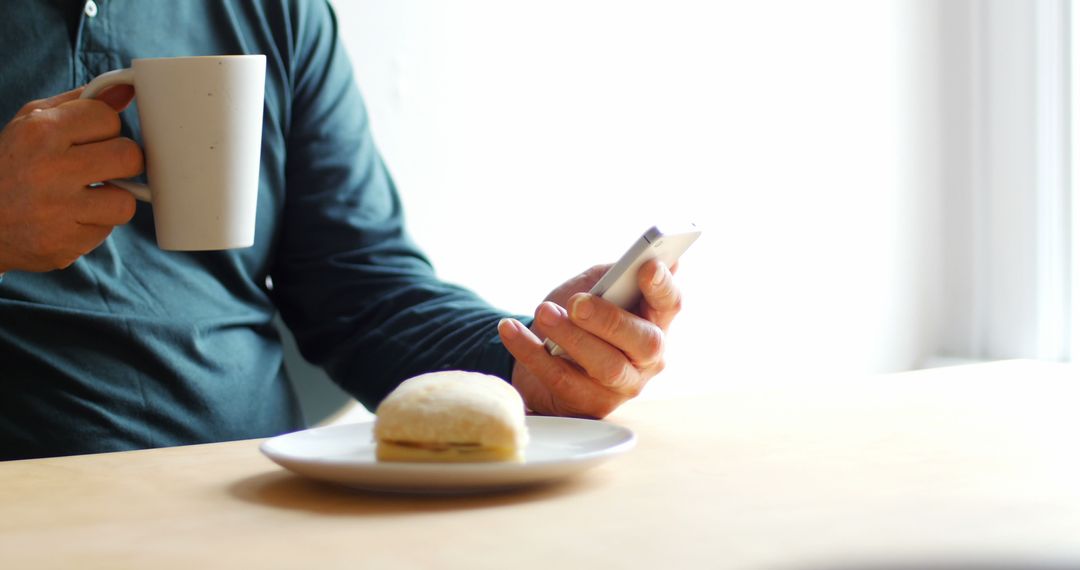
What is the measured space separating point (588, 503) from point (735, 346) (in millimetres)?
1900

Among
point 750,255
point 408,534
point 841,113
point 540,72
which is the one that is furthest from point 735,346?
point 408,534

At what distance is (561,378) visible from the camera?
Answer: 82 cm

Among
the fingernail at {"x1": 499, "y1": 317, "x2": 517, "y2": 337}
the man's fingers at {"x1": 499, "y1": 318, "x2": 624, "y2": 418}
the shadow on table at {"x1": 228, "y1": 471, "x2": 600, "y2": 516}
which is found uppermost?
the fingernail at {"x1": 499, "y1": 317, "x2": 517, "y2": 337}

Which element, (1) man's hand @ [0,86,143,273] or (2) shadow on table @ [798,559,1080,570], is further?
(1) man's hand @ [0,86,143,273]

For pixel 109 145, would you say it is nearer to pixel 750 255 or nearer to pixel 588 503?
pixel 588 503

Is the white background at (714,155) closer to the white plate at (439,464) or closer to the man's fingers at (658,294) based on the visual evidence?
the man's fingers at (658,294)

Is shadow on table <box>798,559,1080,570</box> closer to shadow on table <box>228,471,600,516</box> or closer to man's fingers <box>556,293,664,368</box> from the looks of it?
shadow on table <box>228,471,600,516</box>

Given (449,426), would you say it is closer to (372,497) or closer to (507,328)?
(372,497)

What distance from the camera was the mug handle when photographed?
68 cm

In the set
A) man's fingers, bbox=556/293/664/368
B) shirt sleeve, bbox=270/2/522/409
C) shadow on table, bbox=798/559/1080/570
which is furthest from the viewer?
shirt sleeve, bbox=270/2/522/409

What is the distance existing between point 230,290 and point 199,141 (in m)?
0.46

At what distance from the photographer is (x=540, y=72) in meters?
2.11

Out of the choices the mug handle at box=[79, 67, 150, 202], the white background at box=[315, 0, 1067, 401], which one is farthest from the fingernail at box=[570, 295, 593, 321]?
the white background at box=[315, 0, 1067, 401]

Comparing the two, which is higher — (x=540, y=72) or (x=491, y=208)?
(x=540, y=72)
